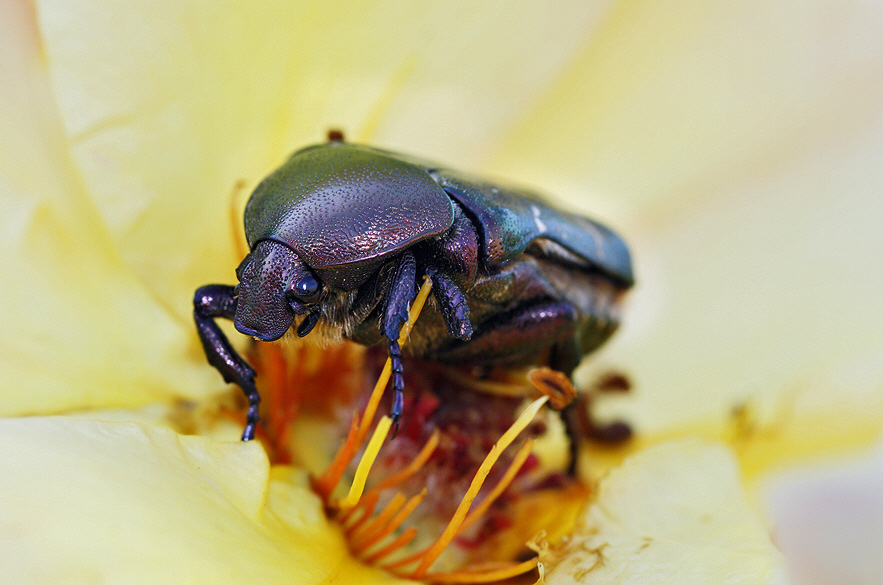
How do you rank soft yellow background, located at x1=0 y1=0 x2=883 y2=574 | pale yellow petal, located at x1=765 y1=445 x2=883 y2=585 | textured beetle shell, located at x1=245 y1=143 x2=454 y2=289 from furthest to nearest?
pale yellow petal, located at x1=765 y1=445 x2=883 y2=585 → soft yellow background, located at x1=0 y1=0 x2=883 y2=574 → textured beetle shell, located at x1=245 y1=143 x2=454 y2=289

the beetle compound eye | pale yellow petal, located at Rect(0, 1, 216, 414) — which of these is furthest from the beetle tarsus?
pale yellow petal, located at Rect(0, 1, 216, 414)

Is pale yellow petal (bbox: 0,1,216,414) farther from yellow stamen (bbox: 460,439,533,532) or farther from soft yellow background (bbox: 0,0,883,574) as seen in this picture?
yellow stamen (bbox: 460,439,533,532)

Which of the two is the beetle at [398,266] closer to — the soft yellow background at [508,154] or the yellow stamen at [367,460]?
the yellow stamen at [367,460]

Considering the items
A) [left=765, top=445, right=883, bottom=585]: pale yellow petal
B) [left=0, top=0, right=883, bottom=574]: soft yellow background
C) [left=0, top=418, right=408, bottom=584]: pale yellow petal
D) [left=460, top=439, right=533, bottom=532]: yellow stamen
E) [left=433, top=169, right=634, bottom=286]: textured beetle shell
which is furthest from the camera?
[left=765, top=445, right=883, bottom=585]: pale yellow petal

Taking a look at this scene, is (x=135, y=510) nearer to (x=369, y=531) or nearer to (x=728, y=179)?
(x=369, y=531)

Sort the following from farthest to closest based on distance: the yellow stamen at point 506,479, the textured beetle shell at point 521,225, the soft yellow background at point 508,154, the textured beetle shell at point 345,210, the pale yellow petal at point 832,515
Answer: the pale yellow petal at point 832,515 → the soft yellow background at point 508,154 → the yellow stamen at point 506,479 → the textured beetle shell at point 521,225 → the textured beetle shell at point 345,210

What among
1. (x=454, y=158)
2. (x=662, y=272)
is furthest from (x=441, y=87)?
(x=662, y=272)

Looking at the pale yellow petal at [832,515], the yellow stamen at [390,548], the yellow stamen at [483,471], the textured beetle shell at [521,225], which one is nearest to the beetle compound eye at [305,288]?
the textured beetle shell at [521,225]
